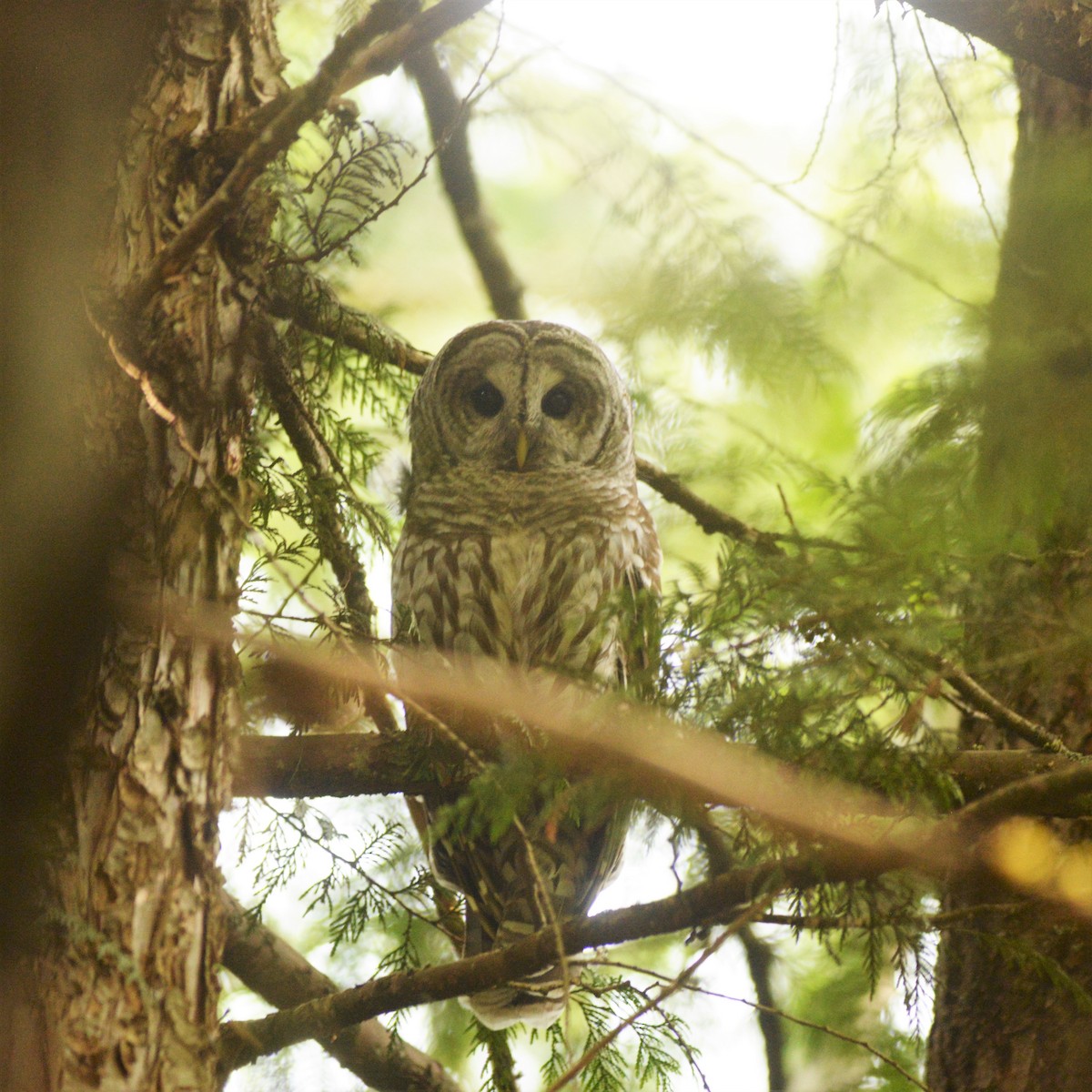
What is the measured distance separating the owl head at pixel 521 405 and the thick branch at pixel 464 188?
136 mm

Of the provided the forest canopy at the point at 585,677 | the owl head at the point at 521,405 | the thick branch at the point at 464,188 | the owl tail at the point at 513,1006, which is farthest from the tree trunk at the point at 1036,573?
the thick branch at the point at 464,188

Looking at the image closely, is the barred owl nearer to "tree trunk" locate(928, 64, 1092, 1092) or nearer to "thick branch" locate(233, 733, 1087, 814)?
"thick branch" locate(233, 733, 1087, 814)

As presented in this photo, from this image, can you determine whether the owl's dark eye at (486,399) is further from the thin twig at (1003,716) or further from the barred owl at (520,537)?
the thin twig at (1003,716)

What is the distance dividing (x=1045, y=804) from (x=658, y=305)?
319 centimetres

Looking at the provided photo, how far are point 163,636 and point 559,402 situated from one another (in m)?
2.42

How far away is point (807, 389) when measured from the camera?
16.8 feet

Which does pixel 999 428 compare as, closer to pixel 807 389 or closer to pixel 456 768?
pixel 456 768

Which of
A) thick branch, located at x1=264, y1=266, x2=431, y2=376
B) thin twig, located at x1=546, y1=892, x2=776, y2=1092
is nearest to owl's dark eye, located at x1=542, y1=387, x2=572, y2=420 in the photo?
thick branch, located at x1=264, y1=266, x2=431, y2=376

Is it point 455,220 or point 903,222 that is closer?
point 455,220

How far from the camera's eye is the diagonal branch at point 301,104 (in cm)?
210

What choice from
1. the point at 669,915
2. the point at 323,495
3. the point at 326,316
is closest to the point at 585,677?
the point at 669,915

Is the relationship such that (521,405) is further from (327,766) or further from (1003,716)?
(1003,716)

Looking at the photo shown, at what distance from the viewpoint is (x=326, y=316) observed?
3334mm

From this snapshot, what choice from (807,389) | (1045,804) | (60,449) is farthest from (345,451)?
(1045,804)
